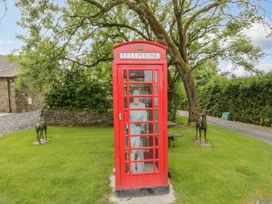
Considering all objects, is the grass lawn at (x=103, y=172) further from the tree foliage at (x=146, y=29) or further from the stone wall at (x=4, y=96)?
the stone wall at (x=4, y=96)

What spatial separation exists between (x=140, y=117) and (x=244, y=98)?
13.4m

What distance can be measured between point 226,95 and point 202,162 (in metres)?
13.4

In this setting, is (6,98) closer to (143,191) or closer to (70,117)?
(70,117)

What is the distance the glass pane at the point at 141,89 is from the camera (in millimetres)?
4564

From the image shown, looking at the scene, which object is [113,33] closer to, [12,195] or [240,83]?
[240,83]

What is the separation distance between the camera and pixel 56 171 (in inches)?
227

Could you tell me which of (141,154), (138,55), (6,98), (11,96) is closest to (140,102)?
(138,55)

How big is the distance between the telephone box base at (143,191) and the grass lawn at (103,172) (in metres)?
0.28

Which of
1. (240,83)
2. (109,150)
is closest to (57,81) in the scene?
(109,150)

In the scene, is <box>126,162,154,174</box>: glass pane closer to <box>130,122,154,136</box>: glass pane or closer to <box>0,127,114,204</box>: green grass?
<box>130,122,154,136</box>: glass pane

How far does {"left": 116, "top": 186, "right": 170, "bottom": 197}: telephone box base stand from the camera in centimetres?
457

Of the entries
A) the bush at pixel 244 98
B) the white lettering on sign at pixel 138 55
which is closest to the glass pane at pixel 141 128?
the white lettering on sign at pixel 138 55

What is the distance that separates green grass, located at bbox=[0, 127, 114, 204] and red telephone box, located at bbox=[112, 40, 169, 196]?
69 centimetres

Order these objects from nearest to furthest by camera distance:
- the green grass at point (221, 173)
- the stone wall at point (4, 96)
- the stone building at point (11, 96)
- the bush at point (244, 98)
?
the green grass at point (221, 173) → the bush at point (244, 98) → the stone building at point (11, 96) → the stone wall at point (4, 96)
